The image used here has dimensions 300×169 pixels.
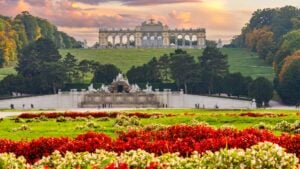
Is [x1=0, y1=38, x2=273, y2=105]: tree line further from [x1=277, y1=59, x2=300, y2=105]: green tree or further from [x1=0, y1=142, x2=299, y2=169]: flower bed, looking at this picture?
[x1=0, y1=142, x2=299, y2=169]: flower bed

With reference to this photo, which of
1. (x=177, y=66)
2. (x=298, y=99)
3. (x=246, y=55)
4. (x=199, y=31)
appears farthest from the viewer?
(x=199, y=31)

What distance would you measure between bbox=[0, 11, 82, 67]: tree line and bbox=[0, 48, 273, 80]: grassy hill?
3.34 metres

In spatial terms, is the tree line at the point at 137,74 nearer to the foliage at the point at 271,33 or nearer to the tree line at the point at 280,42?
the tree line at the point at 280,42

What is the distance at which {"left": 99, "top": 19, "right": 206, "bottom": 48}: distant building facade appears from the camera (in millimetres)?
131625

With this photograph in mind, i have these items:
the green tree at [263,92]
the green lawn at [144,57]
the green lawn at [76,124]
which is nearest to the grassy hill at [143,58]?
the green lawn at [144,57]

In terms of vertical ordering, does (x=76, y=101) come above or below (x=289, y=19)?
below

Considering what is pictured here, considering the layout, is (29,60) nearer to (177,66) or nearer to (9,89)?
(9,89)

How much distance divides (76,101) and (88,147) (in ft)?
198

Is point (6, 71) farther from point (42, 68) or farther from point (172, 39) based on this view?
point (172, 39)

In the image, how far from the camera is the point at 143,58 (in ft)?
364

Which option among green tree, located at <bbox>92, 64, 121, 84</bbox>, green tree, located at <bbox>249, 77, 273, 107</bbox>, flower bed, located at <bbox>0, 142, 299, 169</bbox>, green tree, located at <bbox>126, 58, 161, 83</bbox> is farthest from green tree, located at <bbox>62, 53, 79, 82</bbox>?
flower bed, located at <bbox>0, 142, 299, 169</bbox>

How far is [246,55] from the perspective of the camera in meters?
115

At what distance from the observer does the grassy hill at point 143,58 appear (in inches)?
3824

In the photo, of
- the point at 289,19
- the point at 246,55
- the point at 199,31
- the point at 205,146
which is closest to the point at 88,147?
the point at 205,146
